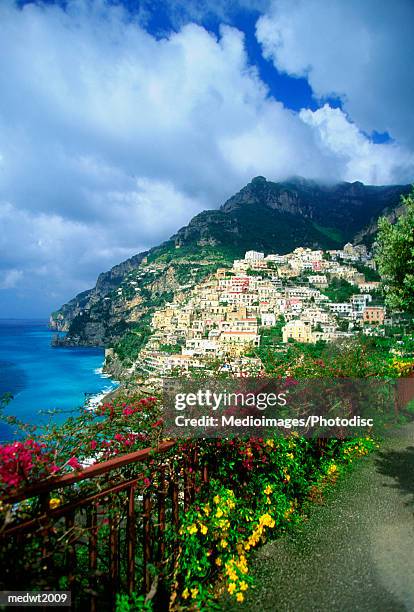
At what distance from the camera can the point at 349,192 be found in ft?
652

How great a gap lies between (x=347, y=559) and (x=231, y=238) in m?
146

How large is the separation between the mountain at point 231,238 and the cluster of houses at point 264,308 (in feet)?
53.0

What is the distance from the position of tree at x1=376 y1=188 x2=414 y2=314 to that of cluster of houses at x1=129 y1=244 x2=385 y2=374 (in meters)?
47.4

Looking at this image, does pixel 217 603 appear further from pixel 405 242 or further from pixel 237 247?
pixel 237 247

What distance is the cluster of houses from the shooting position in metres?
67.7

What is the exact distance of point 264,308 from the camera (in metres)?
84.1

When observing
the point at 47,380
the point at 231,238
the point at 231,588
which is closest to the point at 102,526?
the point at 231,588

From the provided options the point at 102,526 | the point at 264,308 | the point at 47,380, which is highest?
the point at 264,308

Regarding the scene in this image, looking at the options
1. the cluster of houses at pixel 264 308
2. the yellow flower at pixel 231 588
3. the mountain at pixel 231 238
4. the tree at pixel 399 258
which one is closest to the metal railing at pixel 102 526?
the yellow flower at pixel 231 588

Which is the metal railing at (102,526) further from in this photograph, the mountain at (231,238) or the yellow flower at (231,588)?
the mountain at (231,238)

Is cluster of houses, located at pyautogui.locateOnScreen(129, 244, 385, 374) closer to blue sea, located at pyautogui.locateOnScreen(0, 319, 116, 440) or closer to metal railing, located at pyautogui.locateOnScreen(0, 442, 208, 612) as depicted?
blue sea, located at pyautogui.locateOnScreen(0, 319, 116, 440)

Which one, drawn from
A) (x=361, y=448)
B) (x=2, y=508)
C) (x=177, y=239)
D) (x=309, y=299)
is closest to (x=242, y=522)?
(x=2, y=508)

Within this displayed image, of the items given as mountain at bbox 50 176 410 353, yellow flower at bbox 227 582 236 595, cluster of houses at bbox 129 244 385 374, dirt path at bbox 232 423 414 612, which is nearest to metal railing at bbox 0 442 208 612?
yellow flower at bbox 227 582 236 595

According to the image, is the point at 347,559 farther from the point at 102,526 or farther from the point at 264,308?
the point at 264,308
